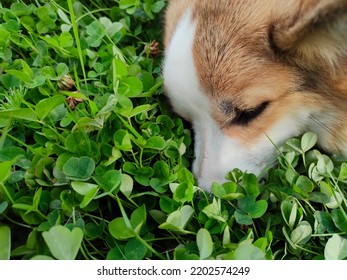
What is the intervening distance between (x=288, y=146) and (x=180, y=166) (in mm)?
345

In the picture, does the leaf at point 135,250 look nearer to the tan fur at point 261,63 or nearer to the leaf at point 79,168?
the leaf at point 79,168

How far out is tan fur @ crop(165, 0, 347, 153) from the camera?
163 centimetres

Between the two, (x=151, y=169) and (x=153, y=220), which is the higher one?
(x=151, y=169)

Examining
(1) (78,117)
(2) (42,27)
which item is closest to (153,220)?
(1) (78,117)

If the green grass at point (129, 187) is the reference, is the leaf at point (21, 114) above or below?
above

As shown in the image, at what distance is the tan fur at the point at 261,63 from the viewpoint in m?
1.63

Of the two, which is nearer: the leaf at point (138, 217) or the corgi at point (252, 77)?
the leaf at point (138, 217)

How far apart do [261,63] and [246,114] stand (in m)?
0.16

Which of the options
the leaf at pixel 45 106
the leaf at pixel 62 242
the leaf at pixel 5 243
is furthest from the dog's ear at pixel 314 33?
the leaf at pixel 5 243

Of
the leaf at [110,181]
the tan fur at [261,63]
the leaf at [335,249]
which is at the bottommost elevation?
the leaf at [335,249]

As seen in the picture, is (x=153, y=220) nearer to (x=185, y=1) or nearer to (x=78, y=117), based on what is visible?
(x=78, y=117)

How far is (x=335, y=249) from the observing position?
4.86 ft

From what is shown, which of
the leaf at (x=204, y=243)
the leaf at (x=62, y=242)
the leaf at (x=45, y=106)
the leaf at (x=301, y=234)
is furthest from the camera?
the leaf at (x=45, y=106)
